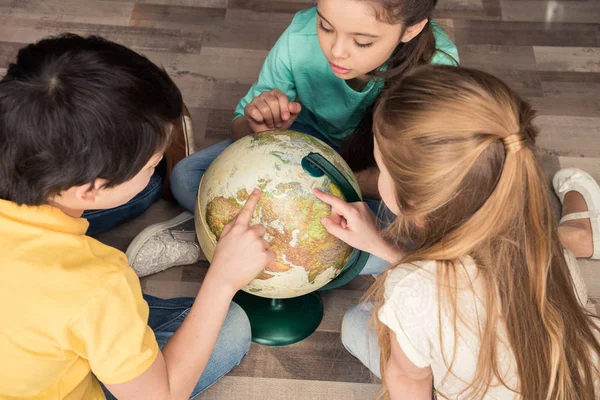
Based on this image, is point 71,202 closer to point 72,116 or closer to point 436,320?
point 72,116

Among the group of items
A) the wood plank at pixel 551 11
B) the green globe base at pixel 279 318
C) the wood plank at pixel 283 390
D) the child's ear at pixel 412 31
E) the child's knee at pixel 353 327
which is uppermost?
the child's ear at pixel 412 31

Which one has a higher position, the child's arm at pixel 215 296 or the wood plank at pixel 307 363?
the child's arm at pixel 215 296

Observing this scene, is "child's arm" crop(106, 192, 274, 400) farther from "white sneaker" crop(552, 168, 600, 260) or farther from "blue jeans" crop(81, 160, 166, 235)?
"white sneaker" crop(552, 168, 600, 260)

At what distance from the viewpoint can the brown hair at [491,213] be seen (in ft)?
3.98

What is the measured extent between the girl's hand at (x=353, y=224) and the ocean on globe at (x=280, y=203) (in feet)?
0.06

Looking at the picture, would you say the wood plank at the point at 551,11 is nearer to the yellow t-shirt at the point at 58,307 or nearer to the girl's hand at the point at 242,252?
the girl's hand at the point at 242,252

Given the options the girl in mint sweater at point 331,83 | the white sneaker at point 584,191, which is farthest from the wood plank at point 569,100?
the girl in mint sweater at point 331,83

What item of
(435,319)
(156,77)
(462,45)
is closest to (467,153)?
(435,319)

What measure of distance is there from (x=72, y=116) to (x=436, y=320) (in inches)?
32.1

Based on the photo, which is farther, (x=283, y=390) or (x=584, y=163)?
(x=584, y=163)

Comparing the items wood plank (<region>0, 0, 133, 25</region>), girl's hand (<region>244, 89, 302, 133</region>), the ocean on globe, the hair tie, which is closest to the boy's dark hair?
the ocean on globe

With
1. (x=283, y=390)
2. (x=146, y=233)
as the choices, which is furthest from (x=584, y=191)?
(x=146, y=233)

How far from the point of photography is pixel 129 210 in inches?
82.7

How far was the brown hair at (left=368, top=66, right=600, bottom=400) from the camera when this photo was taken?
3.98 feet
